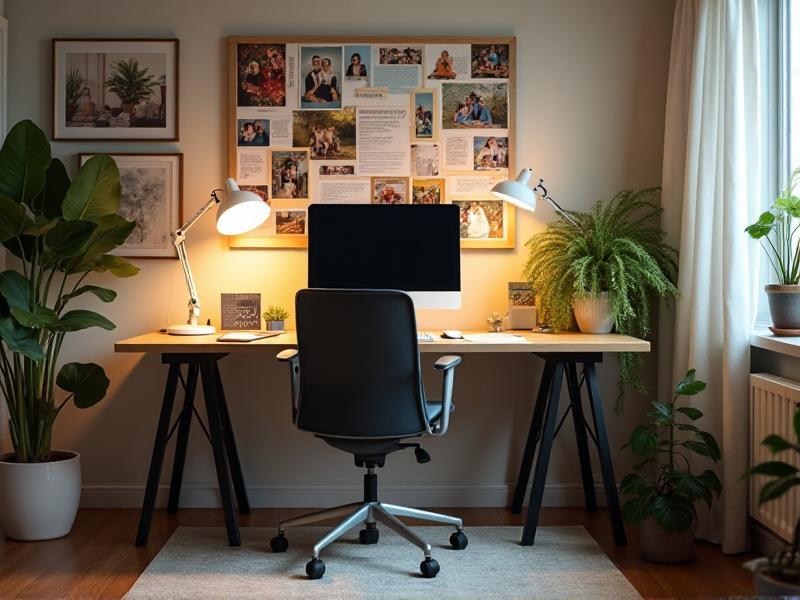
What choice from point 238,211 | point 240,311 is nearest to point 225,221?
point 238,211

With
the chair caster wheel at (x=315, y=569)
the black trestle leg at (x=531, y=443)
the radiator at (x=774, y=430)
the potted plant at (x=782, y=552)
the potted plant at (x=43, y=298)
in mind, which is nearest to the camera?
the potted plant at (x=782, y=552)

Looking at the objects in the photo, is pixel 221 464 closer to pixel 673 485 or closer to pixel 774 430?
pixel 673 485

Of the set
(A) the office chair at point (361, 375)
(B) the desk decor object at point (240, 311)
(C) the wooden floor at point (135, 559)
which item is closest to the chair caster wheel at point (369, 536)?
(A) the office chair at point (361, 375)

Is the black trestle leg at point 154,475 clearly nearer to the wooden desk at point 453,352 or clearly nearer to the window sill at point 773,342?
the wooden desk at point 453,352

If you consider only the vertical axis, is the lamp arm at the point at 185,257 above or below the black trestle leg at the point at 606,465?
above

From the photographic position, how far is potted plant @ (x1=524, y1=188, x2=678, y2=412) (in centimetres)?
351

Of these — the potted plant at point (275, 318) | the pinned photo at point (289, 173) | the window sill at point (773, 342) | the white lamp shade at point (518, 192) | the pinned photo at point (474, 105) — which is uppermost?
the pinned photo at point (474, 105)

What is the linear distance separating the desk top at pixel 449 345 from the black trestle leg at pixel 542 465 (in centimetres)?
15

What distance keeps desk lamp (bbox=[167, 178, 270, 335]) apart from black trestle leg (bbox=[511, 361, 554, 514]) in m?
1.37

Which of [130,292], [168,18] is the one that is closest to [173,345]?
[130,292]

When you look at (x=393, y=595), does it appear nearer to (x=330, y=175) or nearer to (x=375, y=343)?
(x=375, y=343)

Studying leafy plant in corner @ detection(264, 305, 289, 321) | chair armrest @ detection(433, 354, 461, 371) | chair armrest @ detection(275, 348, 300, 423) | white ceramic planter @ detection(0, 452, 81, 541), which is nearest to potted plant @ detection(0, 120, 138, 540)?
white ceramic planter @ detection(0, 452, 81, 541)

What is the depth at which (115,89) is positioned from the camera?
389 cm

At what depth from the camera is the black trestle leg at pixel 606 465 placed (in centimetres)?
340
